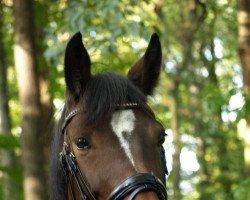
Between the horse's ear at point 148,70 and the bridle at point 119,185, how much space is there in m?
0.47

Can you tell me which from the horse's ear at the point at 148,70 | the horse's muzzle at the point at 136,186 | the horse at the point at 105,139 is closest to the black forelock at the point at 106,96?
the horse at the point at 105,139

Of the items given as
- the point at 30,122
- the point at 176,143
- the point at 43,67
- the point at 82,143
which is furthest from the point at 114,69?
the point at 176,143

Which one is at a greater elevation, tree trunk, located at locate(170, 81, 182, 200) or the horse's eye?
the horse's eye

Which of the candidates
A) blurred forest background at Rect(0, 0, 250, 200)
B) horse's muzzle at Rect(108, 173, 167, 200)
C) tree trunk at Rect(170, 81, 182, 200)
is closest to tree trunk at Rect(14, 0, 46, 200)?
blurred forest background at Rect(0, 0, 250, 200)

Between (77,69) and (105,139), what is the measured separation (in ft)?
1.99

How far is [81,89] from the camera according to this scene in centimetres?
Answer: 430

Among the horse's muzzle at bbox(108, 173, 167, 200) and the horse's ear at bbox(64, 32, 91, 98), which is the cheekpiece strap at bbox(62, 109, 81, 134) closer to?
the horse's ear at bbox(64, 32, 91, 98)

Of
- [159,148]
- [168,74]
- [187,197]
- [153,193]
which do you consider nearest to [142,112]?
[159,148]

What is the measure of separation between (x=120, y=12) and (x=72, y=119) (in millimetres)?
4227

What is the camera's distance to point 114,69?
34.9 ft

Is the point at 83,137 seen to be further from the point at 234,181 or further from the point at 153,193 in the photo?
the point at 234,181

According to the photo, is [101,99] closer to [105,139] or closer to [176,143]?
→ [105,139]

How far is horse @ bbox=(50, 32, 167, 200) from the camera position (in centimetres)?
379

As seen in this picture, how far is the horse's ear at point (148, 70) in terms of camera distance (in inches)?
178
